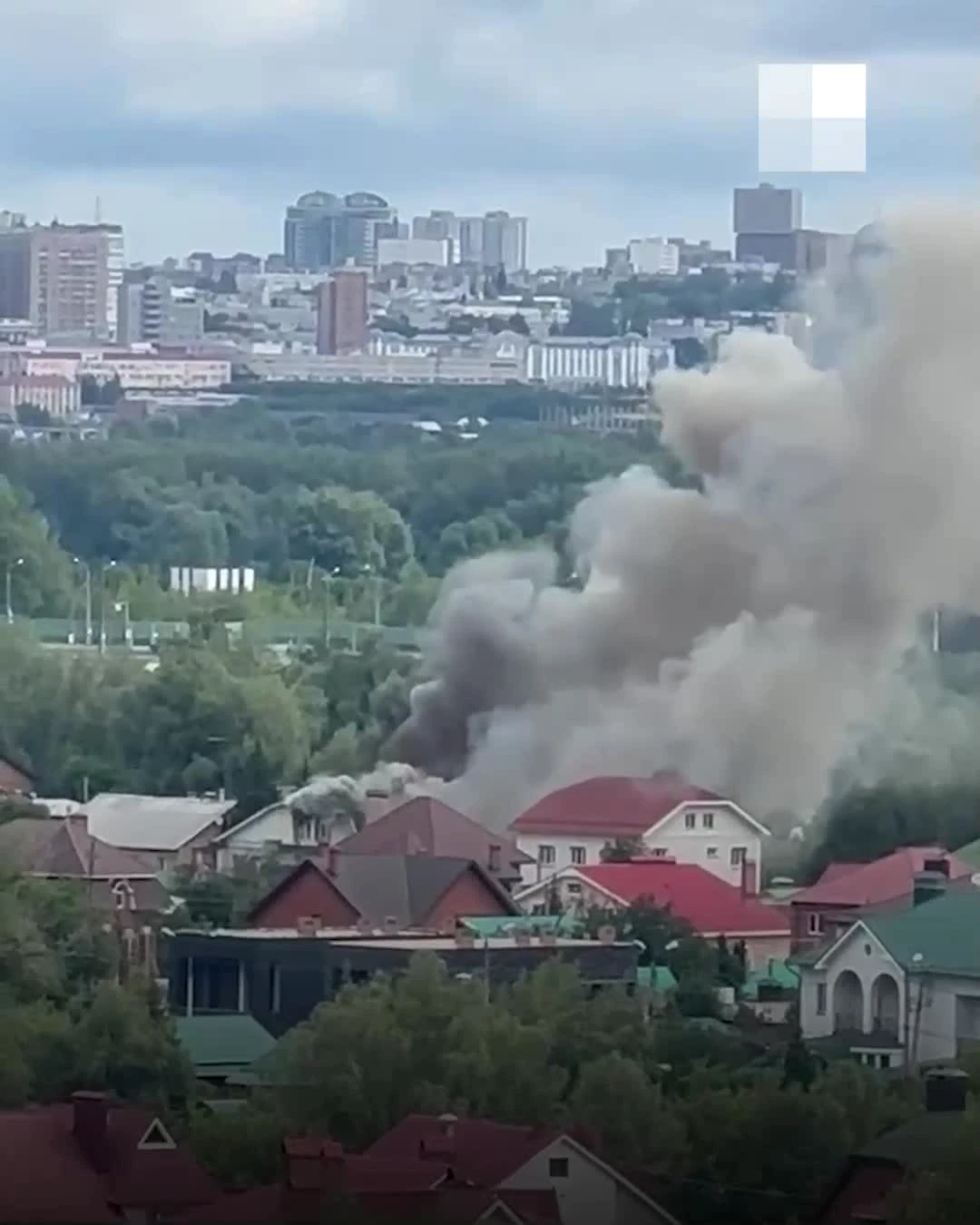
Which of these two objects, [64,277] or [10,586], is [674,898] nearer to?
[64,277]

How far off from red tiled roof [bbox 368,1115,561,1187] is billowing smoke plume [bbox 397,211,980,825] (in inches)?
44.2

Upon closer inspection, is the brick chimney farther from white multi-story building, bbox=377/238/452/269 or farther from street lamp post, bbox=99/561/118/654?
street lamp post, bbox=99/561/118/654

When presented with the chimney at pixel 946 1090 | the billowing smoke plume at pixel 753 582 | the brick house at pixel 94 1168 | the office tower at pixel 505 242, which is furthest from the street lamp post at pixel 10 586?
the chimney at pixel 946 1090

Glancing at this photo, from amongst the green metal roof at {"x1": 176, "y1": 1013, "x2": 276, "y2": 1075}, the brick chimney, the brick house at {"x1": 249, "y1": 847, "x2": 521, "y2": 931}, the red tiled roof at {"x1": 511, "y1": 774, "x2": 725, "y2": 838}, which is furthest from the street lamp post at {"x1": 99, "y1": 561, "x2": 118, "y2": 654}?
the brick chimney

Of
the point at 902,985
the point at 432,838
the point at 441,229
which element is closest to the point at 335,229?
the point at 441,229

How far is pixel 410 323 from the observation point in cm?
559

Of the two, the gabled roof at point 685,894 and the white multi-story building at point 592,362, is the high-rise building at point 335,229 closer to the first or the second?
the white multi-story building at point 592,362

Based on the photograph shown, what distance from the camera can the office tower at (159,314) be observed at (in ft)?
17.3

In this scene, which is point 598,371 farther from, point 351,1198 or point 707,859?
point 351,1198

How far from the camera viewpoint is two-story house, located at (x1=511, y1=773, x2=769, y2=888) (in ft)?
17.0

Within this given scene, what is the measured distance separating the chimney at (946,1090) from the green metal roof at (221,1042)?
867 millimetres

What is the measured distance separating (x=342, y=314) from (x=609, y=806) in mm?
883

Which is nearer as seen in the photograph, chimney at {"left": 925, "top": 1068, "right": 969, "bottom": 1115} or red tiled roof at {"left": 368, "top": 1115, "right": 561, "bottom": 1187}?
red tiled roof at {"left": 368, "top": 1115, "right": 561, "bottom": 1187}

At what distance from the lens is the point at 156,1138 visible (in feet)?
14.2
